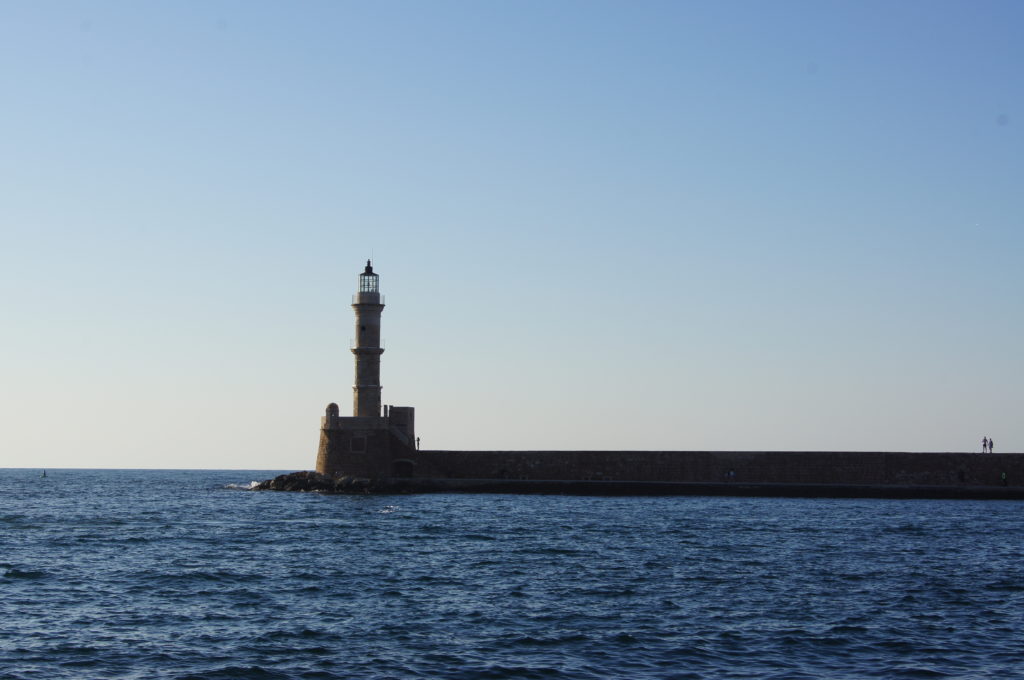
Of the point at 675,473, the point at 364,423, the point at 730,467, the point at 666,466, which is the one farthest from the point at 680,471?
the point at 364,423

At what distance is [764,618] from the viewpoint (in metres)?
21.5

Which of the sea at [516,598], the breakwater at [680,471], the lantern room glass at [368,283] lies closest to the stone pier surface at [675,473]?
the breakwater at [680,471]

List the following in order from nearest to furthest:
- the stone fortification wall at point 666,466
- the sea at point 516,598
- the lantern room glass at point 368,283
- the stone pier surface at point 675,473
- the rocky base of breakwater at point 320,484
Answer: the sea at point 516,598
the stone pier surface at point 675,473
the stone fortification wall at point 666,466
the rocky base of breakwater at point 320,484
the lantern room glass at point 368,283

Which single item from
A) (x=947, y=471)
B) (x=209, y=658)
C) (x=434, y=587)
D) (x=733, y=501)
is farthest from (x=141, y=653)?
(x=947, y=471)

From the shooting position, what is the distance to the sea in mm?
17703

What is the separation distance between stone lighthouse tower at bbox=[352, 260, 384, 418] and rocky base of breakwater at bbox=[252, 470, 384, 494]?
141 inches

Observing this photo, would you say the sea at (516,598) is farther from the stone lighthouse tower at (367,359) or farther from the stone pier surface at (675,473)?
the stone lighthouse tower at (367,359)

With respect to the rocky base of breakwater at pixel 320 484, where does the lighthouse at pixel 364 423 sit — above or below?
above

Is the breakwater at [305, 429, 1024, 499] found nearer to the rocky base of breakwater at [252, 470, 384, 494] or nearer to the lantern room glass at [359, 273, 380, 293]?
the rocky base of breakwater at [252, 470, 384, 494]

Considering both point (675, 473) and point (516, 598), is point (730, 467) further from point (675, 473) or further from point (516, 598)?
point (516, 598)

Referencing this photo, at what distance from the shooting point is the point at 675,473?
5959 cm

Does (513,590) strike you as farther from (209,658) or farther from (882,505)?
(882,505)

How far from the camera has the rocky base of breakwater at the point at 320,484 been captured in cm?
5994

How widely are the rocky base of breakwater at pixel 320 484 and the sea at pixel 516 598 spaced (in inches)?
610
